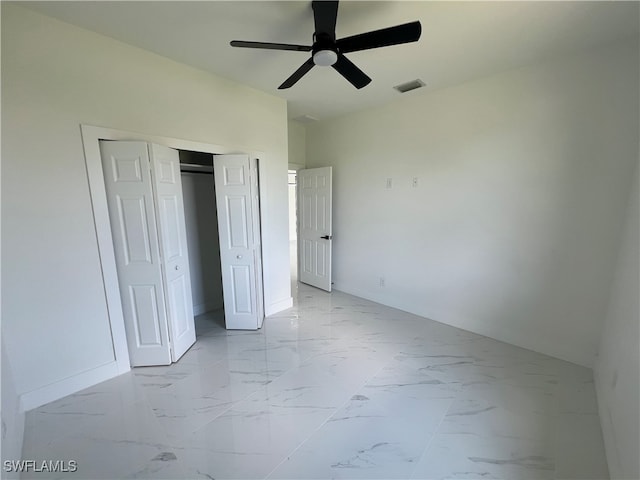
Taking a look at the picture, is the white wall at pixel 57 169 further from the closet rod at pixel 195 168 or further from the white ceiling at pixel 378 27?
the closet rod at pixel 195 168

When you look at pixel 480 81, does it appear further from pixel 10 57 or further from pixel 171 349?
pixel 171 349

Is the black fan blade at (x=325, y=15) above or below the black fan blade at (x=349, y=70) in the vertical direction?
above

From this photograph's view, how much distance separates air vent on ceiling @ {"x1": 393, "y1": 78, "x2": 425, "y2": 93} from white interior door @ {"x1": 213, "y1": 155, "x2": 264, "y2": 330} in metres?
1.92

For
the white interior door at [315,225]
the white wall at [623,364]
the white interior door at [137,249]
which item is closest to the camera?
the white wall at [623,364]

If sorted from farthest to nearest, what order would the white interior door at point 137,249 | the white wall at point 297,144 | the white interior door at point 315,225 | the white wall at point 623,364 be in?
the white wall at point 297,144 < the white interior door at point 315,225 < the white interior door at point 137,249 < the white wall at point 623,364

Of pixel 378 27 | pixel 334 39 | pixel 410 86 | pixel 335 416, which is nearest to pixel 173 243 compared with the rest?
pixel 335 416

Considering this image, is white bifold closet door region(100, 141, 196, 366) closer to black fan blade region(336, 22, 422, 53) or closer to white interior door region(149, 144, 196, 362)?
white interior door region(149, 144, 196, 362)

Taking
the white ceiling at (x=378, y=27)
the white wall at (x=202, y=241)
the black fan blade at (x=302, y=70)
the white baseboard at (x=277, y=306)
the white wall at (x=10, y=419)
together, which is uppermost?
the white ceiling at (x=378, y=27)

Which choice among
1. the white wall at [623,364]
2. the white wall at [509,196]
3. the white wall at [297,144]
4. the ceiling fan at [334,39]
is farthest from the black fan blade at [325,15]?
the white wall at [297,144]

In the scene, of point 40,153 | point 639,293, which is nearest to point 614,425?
point 639,293

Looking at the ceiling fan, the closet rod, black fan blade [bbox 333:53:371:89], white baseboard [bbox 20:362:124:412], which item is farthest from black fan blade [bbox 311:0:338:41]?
white baseboard [bbox 20:362:124:412]

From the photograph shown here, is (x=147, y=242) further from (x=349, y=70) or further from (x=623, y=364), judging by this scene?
(x=623, y=364)

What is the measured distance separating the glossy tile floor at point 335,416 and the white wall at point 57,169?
17.7 inches

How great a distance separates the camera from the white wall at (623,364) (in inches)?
55.1
